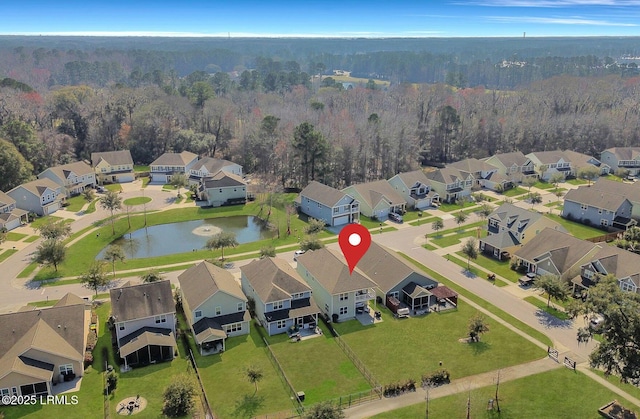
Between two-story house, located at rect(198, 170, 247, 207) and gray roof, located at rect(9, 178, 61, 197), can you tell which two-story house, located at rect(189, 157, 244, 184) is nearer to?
two-story house, located at rect(198, 170, 247, 207)

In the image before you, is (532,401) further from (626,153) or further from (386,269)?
(626,153)

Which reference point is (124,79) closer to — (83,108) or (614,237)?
(83,108)

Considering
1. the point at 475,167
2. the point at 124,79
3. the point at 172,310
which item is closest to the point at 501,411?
the point at 172,310

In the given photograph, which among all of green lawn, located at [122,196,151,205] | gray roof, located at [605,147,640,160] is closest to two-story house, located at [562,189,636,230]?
gray roof, located at [605,147,640,160]

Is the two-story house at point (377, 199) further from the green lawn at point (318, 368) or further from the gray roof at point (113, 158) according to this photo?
the gray roof at point (113, 158)

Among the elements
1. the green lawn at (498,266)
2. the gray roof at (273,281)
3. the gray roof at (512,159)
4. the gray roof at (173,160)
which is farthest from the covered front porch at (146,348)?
the gray roof at (512,159)

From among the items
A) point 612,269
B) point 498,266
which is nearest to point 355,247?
point 498,266
